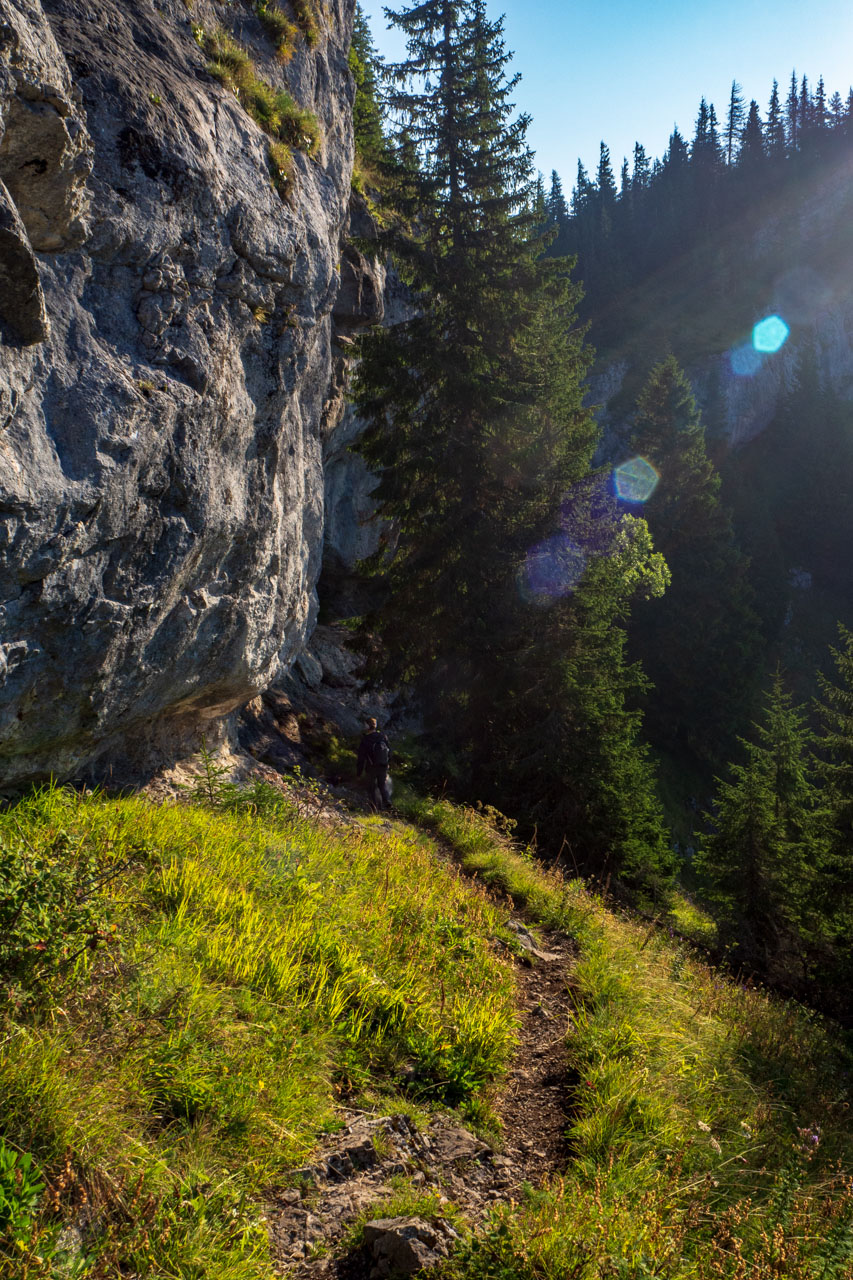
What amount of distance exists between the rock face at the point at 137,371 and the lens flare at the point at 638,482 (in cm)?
2420

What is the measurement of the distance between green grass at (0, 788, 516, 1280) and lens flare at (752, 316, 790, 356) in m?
62.7

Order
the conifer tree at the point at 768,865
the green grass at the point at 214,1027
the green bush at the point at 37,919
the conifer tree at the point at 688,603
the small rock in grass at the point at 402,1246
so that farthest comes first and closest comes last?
the conifer tree at the point at 688,603 → the conifer tree at the point at 768,865 → the green bush at the point at 37,919 → the small rock in grass at the point at 402,1246 → the green grass at the point at 214,1027

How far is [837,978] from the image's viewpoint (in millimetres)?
9773

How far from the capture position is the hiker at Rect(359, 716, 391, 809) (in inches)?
441

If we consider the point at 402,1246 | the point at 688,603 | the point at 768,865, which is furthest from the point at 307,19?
the point at 688,603

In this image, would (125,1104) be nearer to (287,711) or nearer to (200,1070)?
(200,1070)

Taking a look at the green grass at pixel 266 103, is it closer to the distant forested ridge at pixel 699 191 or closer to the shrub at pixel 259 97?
the shrub at pixel 259 97

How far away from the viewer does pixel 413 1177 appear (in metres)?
3.51

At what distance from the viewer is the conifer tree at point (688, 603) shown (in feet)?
96.8

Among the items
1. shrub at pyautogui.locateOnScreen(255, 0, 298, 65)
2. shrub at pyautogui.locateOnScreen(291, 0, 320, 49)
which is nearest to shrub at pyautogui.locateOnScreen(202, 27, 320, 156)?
shrub at pyautogui.locateOnScreen(255, 0, 298, 65)

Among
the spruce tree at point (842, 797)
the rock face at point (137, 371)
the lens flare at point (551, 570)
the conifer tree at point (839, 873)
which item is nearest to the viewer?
the rock face at point (137, 371)

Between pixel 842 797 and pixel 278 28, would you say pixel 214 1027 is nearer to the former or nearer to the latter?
pixel 842 797

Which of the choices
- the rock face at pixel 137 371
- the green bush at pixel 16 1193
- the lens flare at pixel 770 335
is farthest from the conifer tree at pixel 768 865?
the lens flare at pixel 770 335

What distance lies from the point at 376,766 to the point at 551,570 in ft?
16.7
